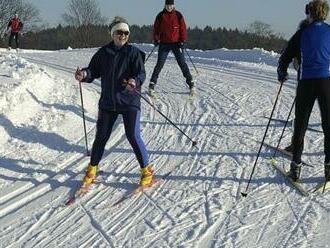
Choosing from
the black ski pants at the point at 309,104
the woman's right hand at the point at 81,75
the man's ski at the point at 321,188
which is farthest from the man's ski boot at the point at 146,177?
the man's ski at the point at 321,188

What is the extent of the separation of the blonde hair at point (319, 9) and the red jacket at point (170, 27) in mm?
5344

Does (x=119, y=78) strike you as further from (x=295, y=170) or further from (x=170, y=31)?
(x=170, y=31)

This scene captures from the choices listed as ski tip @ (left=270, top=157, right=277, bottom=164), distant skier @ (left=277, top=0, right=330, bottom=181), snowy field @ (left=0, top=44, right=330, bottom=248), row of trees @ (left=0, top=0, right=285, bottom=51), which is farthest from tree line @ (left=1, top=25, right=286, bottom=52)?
distant skier @ (left=277, top=0, right=330, bottom=181)

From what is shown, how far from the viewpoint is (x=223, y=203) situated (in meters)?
5.86

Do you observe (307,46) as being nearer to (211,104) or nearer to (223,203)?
(223,203)

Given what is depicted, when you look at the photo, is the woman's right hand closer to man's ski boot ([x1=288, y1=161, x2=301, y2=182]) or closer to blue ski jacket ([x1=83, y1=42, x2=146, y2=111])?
blue ski jacket ([x1=83, y1=42, x2=146, y2=111])

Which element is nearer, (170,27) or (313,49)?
(313,49)

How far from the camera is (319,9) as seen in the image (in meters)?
5.80

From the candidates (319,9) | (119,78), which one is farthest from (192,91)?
(319,9)

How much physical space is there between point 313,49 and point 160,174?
7.92 feet

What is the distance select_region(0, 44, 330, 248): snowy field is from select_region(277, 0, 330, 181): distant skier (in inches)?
30.9

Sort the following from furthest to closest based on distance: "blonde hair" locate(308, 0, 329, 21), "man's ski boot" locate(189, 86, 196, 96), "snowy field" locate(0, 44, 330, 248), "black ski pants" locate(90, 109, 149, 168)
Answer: "man's ski boot" locate(189, 86, 196, 96), "black ski pants" locate(90, 109, 149, 168), "blonde hair" locate(308, 0, 329, 21), "snowy field" locate(0, 44, 330, 248)

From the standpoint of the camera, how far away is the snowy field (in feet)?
17.0

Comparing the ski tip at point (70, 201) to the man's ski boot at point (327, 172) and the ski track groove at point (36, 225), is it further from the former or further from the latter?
the man's ski boot at point (327, 172)
